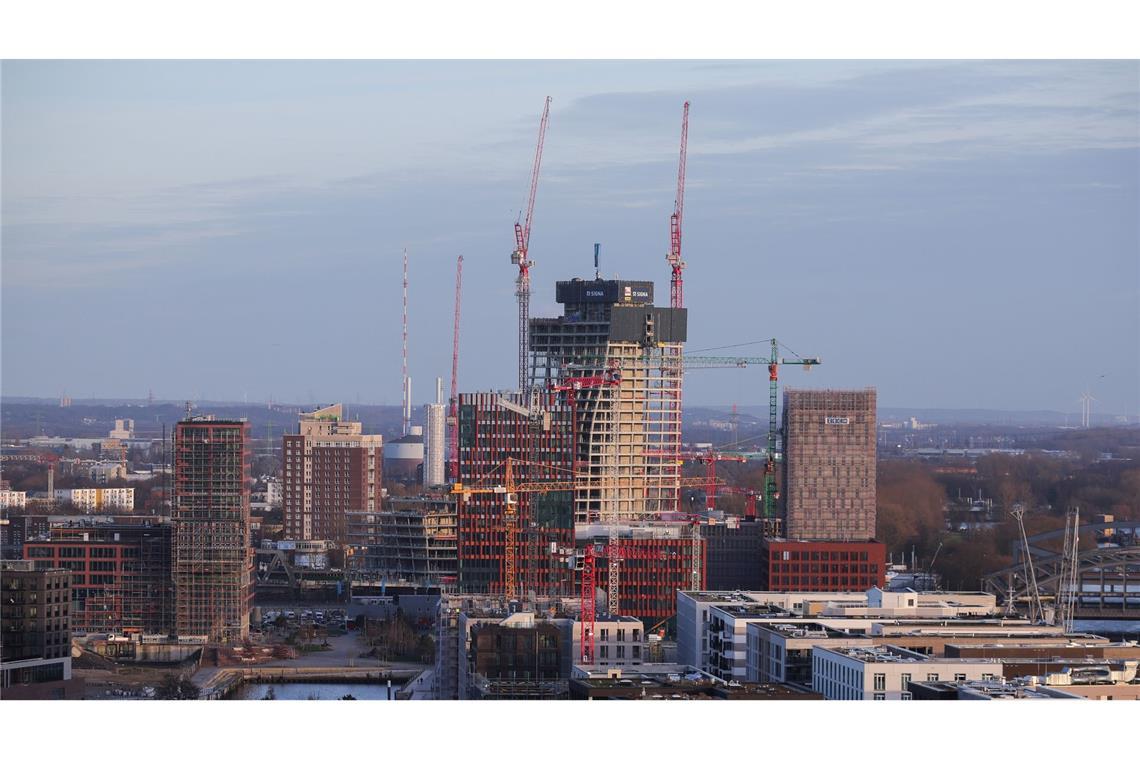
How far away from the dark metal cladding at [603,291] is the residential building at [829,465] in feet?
19.4

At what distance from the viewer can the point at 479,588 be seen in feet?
211

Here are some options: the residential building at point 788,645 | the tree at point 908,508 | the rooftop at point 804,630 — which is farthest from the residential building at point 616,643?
the tree at point 908,508

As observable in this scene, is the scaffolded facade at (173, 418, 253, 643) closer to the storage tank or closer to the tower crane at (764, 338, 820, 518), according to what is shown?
the tower crane at (764, 338, 820, 518)

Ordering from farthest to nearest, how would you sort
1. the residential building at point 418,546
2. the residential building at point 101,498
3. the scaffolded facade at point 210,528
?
1. the residential building at point 101,498
2. the residential building at point 418,546
3. the scaffolded facade at point 210,528

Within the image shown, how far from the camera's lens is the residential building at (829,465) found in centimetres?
7462

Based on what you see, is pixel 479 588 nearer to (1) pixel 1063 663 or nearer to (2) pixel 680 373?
(2) pixel 680 373

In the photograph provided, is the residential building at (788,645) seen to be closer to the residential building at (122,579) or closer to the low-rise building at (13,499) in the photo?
the residential building at (122,579)

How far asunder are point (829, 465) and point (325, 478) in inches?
1413

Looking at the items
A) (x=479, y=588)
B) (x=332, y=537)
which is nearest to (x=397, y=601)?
(x=479, y=588)

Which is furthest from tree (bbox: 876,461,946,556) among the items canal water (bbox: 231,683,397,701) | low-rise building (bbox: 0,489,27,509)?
low-rise building (bbox: 0,489,27,509)

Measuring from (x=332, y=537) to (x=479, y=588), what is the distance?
3715cm

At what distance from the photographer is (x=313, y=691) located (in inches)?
2266

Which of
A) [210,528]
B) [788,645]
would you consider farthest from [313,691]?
[788,645]

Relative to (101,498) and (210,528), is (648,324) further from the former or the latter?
(101,498)
